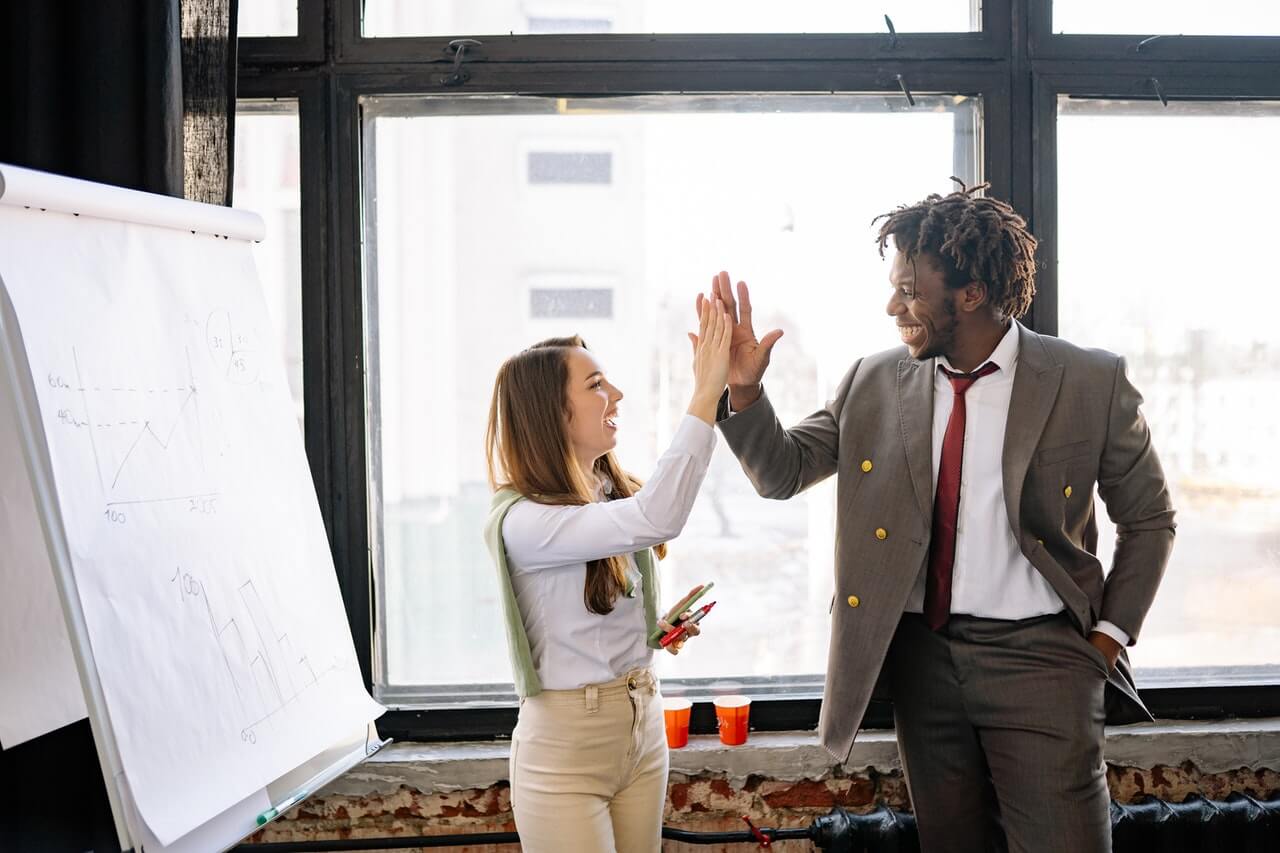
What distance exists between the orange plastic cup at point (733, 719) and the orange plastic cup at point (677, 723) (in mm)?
77

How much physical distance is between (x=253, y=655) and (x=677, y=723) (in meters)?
1.01

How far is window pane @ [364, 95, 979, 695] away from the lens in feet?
7.68

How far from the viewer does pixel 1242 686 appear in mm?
2385

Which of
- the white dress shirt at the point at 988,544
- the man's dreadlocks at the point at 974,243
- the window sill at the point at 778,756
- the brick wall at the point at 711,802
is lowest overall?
the brick wall at the point at 711,802

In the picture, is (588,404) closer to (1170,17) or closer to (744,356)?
(744,356)

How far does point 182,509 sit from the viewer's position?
4.79 ft

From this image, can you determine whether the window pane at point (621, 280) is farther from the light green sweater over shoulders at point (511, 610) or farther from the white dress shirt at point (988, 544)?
the light green sweater over shoulders at point (511, 610)

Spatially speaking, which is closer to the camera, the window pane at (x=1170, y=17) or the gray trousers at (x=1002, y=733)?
the gray trousers at (x=1002, y=733)

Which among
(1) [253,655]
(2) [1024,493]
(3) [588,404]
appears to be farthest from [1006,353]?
(1) [253,655]

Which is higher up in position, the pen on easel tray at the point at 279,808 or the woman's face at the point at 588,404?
the woman's face at the point at 588,404

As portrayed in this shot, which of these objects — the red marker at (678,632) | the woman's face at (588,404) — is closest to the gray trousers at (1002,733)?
the red marker at (678,632)

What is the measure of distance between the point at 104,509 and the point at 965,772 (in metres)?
1.56

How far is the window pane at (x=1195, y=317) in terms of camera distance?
239 cm

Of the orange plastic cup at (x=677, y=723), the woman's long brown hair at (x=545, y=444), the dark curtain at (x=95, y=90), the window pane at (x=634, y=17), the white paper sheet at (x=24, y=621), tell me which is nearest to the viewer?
the white paper sheet at (x=24, y=621)
